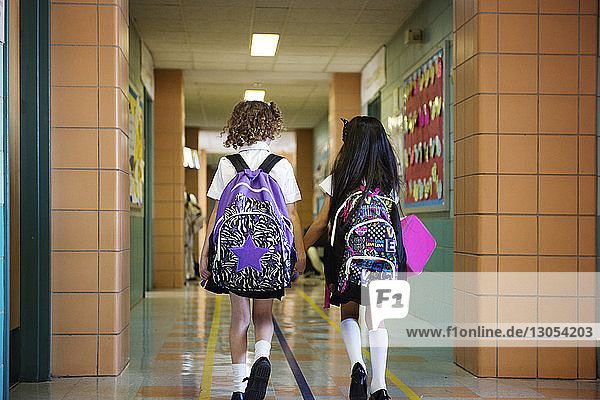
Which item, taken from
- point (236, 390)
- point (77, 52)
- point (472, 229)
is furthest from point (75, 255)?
point (472, 229)

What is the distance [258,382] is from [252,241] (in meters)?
0.57

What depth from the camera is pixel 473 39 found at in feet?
14.4

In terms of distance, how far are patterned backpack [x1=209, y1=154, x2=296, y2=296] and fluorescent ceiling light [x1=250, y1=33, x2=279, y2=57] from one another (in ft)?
18.6

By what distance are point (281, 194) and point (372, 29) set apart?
555 cm

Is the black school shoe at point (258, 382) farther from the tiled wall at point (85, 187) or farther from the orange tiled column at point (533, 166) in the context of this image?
the orange tiled column at point (533, 166)

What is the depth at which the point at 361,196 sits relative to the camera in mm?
3314

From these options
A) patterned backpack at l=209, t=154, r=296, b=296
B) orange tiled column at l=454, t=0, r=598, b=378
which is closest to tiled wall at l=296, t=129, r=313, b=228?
orange tiled column at l=454, t=0, r=598, b=378

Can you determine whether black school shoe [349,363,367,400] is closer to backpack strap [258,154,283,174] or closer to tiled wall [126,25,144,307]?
backpack strap [258,154,283,174]

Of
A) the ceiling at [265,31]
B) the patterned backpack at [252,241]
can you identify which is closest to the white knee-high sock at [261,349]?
the patterned backpack at [252,241]

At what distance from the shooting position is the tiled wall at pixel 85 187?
420 cm

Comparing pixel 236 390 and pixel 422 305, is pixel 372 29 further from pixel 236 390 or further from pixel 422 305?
pixel 236 390

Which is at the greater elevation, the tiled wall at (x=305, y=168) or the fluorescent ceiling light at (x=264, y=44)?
the fluorescent ceiling light at (x=264, y=44)

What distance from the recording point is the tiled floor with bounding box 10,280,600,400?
3.86 m

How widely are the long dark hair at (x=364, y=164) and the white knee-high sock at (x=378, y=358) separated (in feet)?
1.78
